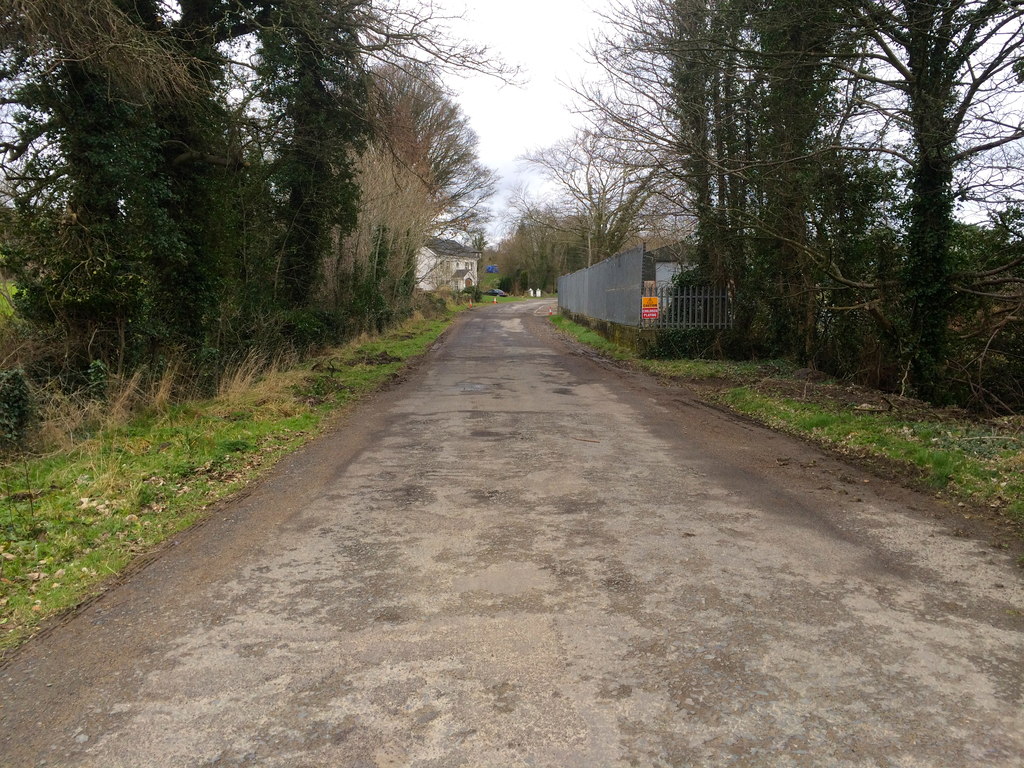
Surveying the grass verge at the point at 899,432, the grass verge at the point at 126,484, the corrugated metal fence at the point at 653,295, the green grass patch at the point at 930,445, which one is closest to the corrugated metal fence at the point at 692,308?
the corrugated metal fence at the point at 653,295

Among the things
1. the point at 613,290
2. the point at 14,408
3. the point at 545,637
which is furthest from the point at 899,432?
the point at 613,290

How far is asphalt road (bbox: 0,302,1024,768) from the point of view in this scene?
2979mm

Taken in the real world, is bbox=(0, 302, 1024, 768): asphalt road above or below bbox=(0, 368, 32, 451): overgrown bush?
below

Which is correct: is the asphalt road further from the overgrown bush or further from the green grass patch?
the overgrown bush

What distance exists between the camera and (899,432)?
8.62 metres

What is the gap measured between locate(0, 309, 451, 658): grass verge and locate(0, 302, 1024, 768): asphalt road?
41 cm

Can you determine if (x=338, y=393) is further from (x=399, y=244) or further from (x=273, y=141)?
(x=399, y=244)

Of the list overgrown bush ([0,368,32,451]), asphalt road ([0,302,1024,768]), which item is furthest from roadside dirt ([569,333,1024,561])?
overgrown bush ([0,368,32,451])

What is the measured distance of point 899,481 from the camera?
23.6ft

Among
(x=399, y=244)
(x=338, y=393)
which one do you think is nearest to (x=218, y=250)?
(x=338, y=393)

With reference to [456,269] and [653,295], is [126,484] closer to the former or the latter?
[653,295]

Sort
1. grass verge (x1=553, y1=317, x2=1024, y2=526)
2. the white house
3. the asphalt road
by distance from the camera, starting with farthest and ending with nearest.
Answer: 1. the white house
2. grass verge (x1=553, y1=317, x2=1024, y2=526)
3. the asphalt road

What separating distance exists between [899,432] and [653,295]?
35.5ft

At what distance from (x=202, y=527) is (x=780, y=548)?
180 inches
